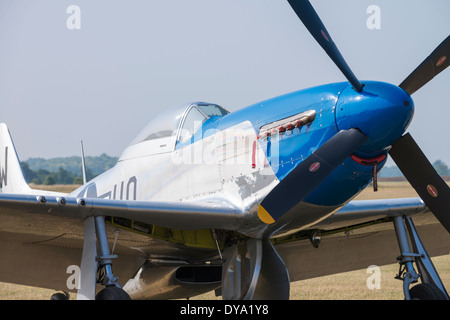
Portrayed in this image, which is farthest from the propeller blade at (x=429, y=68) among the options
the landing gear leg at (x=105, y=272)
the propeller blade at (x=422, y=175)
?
the landing gear leg at (x=105, y=272)

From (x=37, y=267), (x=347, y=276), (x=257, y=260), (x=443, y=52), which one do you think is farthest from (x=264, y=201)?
(x=347, y=276)

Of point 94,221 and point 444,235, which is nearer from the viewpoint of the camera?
point 94,221

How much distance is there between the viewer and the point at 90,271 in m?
6.59

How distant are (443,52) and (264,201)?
2718 millimetres

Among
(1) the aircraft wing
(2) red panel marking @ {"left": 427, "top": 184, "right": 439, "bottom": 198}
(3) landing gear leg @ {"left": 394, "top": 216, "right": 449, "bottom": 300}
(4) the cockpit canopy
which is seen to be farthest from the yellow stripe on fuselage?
(1) the aircraft wing

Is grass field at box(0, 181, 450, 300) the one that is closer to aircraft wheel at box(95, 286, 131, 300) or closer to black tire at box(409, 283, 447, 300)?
black tire at box(409, 283, 447, 300)

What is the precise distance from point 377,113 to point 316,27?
1073 millimetres

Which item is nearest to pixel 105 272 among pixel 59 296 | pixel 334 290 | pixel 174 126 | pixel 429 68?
pixel 174 126

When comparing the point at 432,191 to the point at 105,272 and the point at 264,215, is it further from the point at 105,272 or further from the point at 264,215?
the point at 105,272

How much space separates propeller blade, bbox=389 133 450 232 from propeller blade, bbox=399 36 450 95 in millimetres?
555

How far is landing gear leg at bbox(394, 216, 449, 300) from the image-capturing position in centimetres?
756

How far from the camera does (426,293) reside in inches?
295

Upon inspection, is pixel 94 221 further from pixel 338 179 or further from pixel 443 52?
pixel 443 52

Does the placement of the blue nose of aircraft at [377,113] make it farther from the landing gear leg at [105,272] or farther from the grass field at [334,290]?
the grass field at [334,290]
